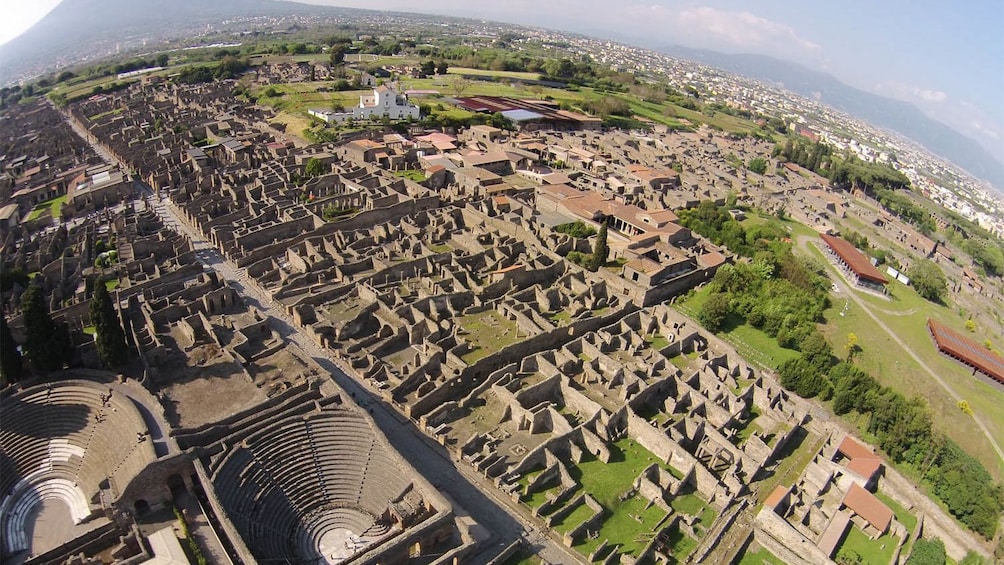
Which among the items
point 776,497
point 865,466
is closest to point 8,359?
point 776,497

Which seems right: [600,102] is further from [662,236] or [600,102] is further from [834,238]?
[662,236]

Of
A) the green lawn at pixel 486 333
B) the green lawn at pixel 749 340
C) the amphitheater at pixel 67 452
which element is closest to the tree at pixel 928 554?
the green lawn at pixel 749 340

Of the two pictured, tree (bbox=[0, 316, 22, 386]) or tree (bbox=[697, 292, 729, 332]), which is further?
tree (bbox=[697, 292, 729, 332])

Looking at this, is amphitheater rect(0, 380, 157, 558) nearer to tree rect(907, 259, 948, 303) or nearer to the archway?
the archway

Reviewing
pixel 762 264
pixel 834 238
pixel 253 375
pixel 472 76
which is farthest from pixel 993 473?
pixel 472 76

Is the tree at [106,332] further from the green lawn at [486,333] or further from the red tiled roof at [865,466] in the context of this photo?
the red tiled roof at [865,466]

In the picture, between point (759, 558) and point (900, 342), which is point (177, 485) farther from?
point (900, 342)

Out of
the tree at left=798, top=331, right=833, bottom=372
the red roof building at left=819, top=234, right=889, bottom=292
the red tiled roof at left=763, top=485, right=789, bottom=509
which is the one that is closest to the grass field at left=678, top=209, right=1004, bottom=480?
the red roof building at left=819, top=234, right=889, bottom=292
